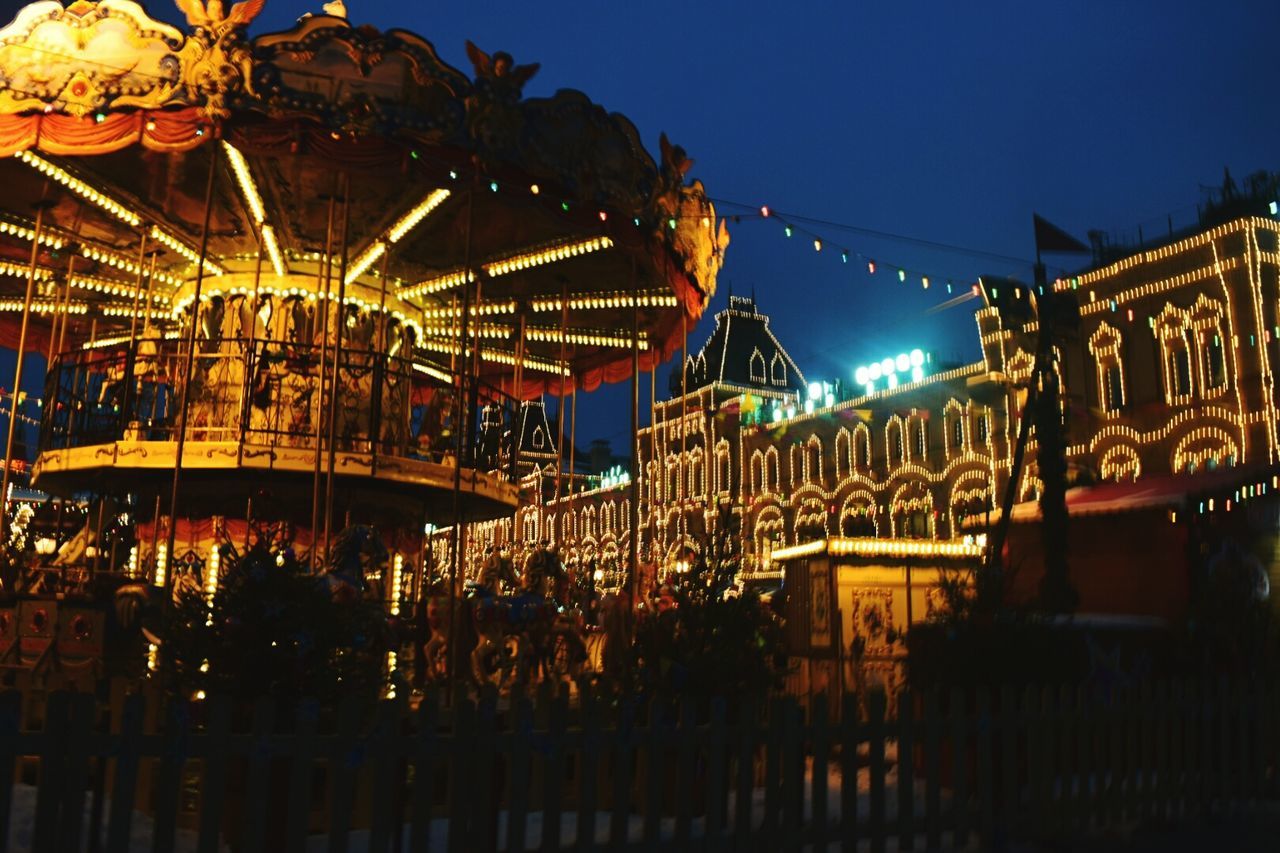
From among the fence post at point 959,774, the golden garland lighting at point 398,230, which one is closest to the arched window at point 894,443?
the golden garland lighting at point 398,230

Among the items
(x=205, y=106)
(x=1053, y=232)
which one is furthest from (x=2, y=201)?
(x=1053, y=232)

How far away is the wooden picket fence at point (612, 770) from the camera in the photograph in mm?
4867

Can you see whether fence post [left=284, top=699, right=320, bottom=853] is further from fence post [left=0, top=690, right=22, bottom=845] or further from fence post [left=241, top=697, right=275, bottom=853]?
fence post [left=0, top=690, right=22, bottom=845]

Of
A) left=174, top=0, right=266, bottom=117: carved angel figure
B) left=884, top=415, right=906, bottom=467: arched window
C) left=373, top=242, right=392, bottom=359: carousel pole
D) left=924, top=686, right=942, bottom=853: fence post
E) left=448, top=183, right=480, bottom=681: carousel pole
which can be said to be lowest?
left=924, top=686, right=942, bottom=853: fence post

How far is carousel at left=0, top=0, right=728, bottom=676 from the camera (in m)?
11.0

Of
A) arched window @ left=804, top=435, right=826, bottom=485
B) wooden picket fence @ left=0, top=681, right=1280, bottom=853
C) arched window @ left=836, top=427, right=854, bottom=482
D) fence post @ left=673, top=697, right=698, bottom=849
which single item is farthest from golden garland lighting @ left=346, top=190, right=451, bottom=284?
arched window @ left=804, top=435, right=826, bottom=485

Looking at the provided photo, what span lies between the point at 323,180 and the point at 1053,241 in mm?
13059

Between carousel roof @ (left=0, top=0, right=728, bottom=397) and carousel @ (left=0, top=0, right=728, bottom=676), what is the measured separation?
33mm

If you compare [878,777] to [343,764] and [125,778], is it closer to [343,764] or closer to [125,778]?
[343,764]

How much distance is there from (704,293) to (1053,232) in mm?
8165

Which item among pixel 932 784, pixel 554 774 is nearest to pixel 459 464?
pixel 932 784

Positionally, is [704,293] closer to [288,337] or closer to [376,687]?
[288,337]

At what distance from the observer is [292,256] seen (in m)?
15.5

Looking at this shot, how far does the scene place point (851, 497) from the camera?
4109 centimetres
